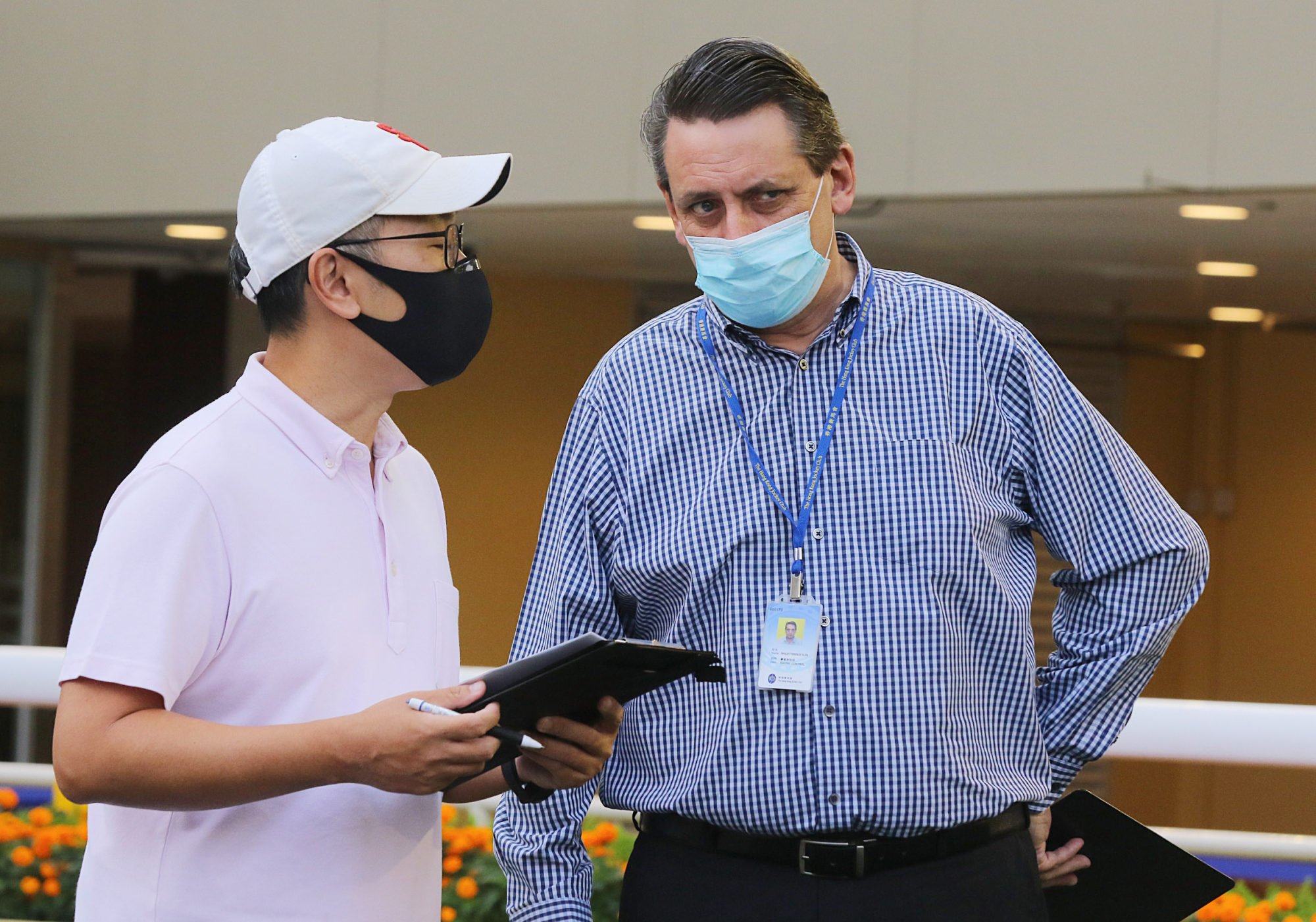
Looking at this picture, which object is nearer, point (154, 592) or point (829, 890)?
point (154, 592)

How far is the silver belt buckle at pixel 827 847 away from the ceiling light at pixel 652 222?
16.0ft

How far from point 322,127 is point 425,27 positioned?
4.85m

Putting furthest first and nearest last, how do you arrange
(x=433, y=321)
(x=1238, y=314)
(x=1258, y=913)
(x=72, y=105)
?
(x=1238, y=314) < (x=72, y=105) < (x=1258, y=913) < (x=433, y=321)

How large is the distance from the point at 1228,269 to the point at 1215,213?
1710mm

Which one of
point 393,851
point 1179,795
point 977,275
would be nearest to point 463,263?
point 393,851

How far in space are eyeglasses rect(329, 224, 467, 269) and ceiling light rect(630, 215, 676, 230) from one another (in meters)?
Result: 4.58

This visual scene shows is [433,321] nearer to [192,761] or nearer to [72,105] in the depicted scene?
[192,761]

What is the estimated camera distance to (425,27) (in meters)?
6.41

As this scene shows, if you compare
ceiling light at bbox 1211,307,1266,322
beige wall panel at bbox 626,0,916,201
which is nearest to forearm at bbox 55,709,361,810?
beige wall panel at bbox 626,0,916,201

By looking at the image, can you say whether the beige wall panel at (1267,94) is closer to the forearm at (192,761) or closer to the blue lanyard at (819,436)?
the blue lanyard at (819,436)

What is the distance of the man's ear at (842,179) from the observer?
2.11 m

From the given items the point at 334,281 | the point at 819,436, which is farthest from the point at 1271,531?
the point at 334,281

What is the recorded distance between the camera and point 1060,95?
559 cm

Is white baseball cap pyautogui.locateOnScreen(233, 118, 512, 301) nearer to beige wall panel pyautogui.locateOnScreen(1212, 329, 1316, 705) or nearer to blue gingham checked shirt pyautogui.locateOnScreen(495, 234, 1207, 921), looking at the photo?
blue gingham checked shirt pyautogui.locateOnScreen(495, 234, 1207, 921)
